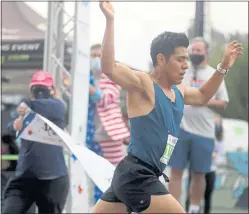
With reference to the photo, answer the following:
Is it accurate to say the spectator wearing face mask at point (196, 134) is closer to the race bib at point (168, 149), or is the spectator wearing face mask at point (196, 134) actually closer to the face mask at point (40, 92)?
the face mask at point (40, 92)

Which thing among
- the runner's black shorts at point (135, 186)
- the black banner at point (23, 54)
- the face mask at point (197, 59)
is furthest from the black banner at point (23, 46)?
the runner's black shorts at point (135, 186)

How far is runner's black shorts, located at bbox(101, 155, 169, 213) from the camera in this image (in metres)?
3.86

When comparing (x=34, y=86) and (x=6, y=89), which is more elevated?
(x=34, y=86)

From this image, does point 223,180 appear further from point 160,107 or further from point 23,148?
point 160,107

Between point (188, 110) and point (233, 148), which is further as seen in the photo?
point (233, 148)

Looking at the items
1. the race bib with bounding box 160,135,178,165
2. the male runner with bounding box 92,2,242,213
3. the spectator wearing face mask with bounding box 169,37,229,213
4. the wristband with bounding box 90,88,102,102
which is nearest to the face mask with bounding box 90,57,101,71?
the wristband with bounding box 90,88,102,102

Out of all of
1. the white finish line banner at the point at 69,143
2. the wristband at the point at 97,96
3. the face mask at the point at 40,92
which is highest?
the face mask at the point at 40,92

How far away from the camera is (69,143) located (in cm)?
505

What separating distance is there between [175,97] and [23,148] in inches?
80.0

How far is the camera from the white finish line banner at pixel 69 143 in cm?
478

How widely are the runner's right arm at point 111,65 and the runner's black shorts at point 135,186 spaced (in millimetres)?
444

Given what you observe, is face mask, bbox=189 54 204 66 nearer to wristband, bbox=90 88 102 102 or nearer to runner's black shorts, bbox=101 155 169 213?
wristband, bbox=90 88 102 102

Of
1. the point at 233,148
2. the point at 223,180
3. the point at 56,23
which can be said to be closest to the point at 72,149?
the point at 56,23

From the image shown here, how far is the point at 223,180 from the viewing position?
59.4ft
